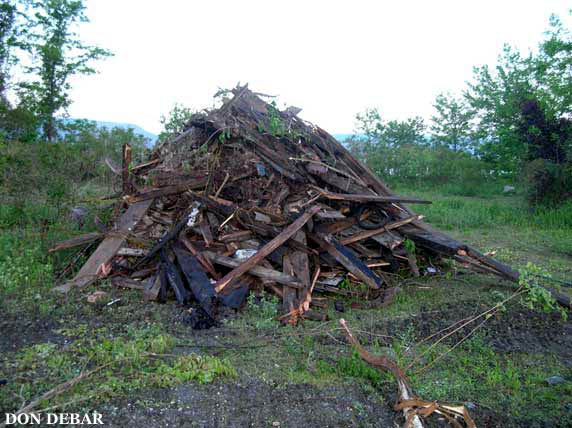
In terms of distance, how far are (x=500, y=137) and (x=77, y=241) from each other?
16373mm

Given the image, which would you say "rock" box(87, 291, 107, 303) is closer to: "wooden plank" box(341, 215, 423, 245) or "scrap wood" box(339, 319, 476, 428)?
"wooden plank" box(341, 215, 423, 245)

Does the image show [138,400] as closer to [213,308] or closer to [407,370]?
[213,308]

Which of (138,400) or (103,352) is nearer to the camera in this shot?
(138,400)

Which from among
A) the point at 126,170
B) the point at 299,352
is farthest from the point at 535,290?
the point at 126,170

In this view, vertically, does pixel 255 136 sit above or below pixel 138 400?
above

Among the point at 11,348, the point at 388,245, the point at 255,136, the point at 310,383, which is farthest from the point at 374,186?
the point at 11,348

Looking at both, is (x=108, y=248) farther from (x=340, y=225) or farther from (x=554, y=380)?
(x=554, y=380)

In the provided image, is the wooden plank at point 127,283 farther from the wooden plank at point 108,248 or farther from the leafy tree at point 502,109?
the leafy tree at point 502,109

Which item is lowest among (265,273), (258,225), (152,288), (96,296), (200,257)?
(96,296)

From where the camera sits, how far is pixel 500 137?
17391 mm

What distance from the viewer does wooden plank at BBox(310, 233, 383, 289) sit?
18.5 feet

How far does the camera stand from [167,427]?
9.30 ft

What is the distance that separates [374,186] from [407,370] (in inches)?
155

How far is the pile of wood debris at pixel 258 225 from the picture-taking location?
17.9ft
